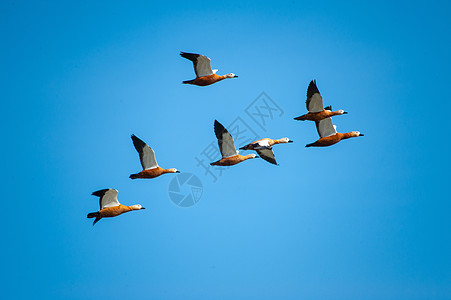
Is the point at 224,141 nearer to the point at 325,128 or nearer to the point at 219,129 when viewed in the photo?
the point at 219,129

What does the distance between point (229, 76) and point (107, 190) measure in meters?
10.5

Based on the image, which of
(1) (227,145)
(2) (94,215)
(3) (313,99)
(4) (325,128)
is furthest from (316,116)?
(2) (94,215)

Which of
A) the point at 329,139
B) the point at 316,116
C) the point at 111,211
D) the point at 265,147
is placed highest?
the point at 316,116

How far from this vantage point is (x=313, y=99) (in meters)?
37.3

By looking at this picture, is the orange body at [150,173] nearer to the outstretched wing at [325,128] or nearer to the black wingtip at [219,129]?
the black wingtip at [219,129]

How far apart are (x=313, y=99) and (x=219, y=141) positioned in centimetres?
600

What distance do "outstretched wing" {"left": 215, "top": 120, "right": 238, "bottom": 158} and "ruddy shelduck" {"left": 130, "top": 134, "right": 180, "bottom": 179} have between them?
3.77 m

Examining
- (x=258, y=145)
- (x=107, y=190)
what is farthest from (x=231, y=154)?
(x=107, y=190)

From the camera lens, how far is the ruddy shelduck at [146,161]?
3762cm

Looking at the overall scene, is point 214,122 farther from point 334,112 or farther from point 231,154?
point 334,112

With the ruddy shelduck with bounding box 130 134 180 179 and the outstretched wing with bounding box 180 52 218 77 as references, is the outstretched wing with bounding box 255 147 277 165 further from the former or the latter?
the ruddy shelduck with bounding box 130 134 180 179

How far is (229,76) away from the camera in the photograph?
133 feet

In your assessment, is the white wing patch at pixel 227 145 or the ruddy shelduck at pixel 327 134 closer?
the white wing patch at pixel 227 145

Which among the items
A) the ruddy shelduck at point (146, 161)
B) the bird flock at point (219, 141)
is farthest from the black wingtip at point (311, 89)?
the ruddy shelduck at point (146, 161)
